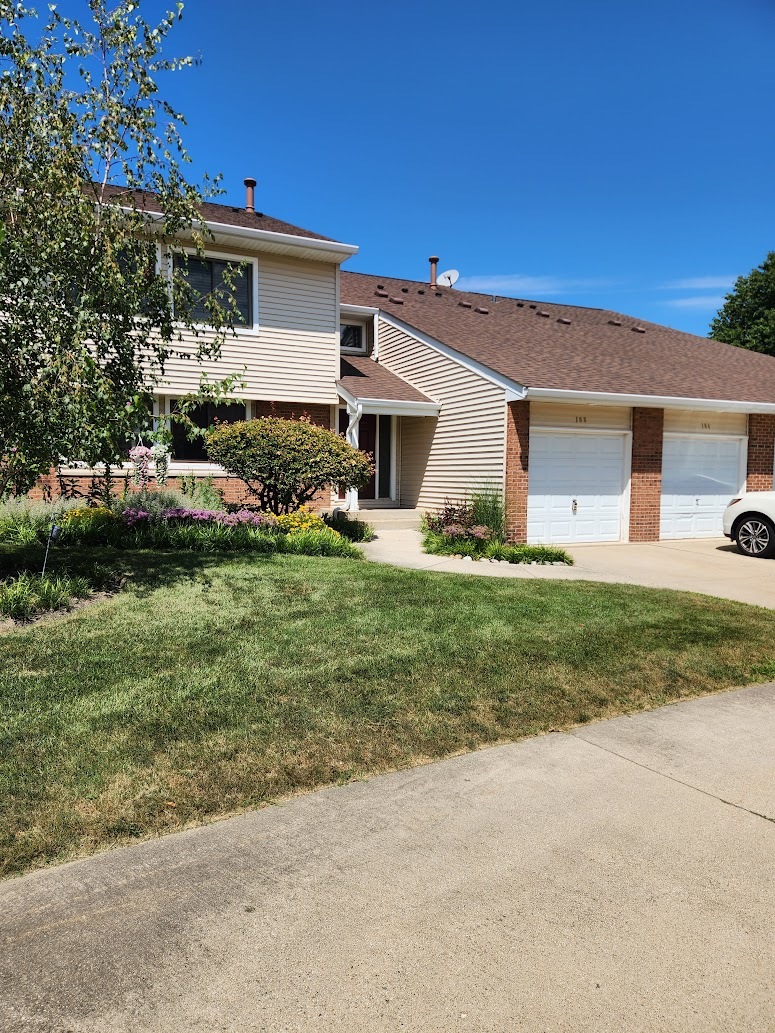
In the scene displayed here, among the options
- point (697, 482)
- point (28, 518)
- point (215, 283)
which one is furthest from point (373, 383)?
point (28, 518)

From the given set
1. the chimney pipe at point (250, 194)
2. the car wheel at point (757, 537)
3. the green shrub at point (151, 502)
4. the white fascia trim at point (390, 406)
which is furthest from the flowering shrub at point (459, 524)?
the chimney pipe at point (250, 194)

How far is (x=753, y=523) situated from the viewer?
12211mm

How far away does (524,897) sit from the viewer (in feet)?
8.50

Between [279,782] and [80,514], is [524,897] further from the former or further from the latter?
[80,514]

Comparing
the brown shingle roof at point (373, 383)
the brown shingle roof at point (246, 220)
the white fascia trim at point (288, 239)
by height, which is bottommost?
the brown shingle roof at point (373, 383)

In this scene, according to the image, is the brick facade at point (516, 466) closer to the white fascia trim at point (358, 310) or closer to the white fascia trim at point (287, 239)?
the white fascia trim at point (287, 239)

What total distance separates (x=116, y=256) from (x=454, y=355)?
8872 millimetres

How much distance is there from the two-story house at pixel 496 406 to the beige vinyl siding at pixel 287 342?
0.03 metres

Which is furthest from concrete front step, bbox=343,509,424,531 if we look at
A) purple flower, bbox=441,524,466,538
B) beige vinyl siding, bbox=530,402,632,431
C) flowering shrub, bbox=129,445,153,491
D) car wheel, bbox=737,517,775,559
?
car wheel, bbox=737,517,775,559

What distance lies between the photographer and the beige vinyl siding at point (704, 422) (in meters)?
14.5

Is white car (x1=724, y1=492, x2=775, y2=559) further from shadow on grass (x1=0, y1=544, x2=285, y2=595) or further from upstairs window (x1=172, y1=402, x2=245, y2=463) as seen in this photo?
upstairs window (x1=172, y1=402, x2=245, y2=463)

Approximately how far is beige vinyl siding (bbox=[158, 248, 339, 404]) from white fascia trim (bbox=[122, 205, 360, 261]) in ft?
1.95

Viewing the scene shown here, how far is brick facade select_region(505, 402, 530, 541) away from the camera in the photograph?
12.7 metres

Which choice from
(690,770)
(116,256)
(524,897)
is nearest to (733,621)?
(690,770)
